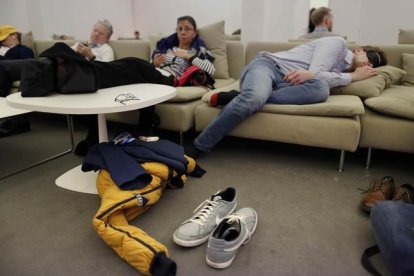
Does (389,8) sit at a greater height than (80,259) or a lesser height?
greater

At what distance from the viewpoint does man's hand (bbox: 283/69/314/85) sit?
181cm

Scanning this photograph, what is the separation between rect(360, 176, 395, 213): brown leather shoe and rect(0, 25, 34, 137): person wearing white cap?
2264 millimetres

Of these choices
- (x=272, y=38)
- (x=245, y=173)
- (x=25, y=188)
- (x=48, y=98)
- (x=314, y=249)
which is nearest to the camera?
(x=314, y=249)

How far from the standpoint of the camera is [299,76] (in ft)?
5.93

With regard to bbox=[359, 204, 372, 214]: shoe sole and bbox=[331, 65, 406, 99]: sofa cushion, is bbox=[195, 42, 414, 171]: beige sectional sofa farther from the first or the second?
bbox=[359, 204, 372, 214]: shoe sole

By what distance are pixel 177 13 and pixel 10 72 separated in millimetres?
4770

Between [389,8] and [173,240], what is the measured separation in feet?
17.5

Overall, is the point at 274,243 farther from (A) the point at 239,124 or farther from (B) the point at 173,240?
(A) the point at 239,124

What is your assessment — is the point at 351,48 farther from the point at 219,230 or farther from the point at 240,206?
the point at 219,230

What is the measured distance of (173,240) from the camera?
1.12 m

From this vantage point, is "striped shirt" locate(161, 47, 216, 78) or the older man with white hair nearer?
"striped shirt" locate(161, 47, 216, 78)

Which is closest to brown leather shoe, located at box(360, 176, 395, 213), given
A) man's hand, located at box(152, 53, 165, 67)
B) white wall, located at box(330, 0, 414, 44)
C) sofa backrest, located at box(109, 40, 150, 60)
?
man's hand, located at box(152, 53, 165, 67)

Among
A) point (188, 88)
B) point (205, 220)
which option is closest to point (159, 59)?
point (188, 88)

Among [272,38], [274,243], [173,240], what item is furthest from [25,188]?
[272,38]
